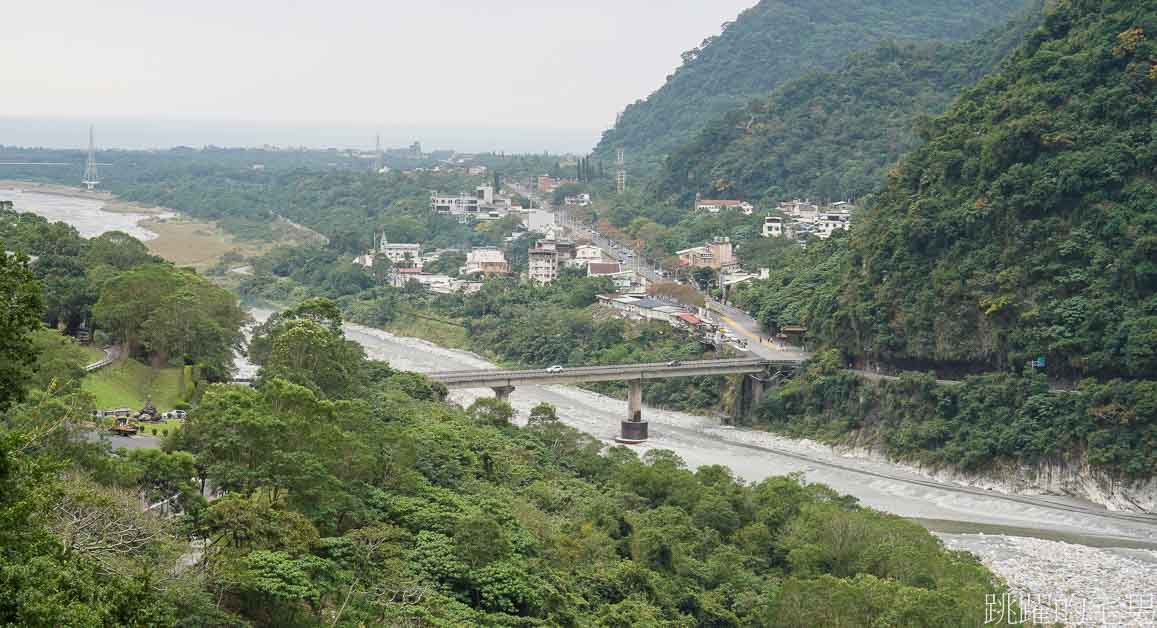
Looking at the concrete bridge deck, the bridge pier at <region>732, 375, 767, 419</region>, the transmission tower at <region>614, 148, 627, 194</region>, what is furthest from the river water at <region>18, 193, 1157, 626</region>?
the transmission tower at <region>614, 148, 627, 194</region>

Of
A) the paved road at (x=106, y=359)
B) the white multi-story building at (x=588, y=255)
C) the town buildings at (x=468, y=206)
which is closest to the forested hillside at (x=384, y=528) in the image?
the paved road at (x=106, y=359)

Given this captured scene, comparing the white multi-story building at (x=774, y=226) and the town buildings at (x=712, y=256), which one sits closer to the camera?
the town buildings at (x=712, y=256)

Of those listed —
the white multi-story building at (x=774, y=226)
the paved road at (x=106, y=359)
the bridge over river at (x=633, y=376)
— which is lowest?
the bridge over river at (x=633, y=376)

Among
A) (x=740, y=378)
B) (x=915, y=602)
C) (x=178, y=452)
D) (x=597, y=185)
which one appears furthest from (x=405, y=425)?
(x=597, y=185)

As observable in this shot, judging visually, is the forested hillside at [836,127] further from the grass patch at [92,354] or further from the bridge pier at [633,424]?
the grass patch at [92,354]

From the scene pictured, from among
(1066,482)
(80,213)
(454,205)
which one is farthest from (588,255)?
(80,213)

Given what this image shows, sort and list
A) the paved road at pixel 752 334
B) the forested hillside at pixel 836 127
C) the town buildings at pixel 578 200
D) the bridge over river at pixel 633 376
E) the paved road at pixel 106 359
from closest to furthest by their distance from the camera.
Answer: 1. the paved road at pixel 106 359
2. the bridge over river at pixel 633 376
3. the paved road at pixel 752 334
4. the forested hillside at pixel 836 127
5. the town buildings at pixel 578 200

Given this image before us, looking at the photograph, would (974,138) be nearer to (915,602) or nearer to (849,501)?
(849,501)
